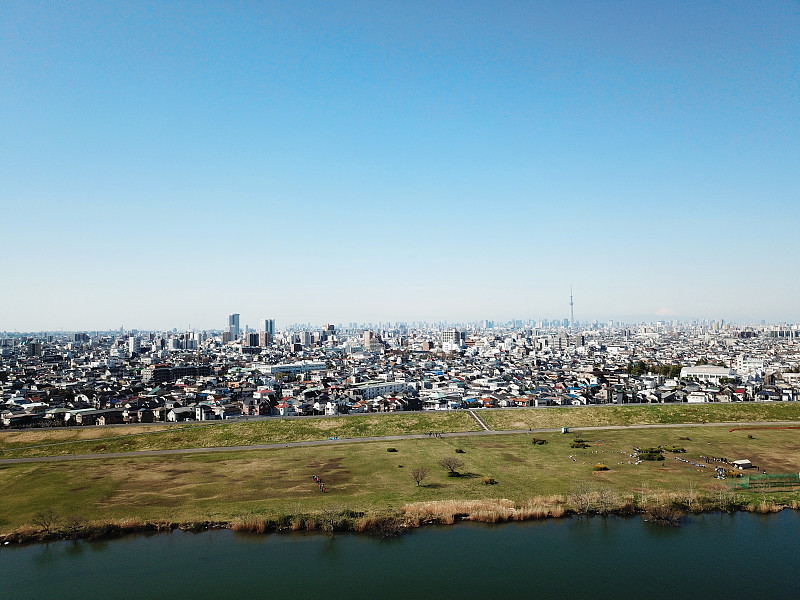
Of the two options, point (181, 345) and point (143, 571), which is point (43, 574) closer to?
point (143, 571)

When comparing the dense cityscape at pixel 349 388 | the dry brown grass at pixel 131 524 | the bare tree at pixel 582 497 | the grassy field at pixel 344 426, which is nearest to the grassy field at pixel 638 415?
the grassy field at pixel 344 426

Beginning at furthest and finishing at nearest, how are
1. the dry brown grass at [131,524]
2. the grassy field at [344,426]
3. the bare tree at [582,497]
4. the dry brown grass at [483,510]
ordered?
the grassy field at [344,426]
the bare tree at [582,497]
the dry brown grass at [483,510]
the dry brown grass at [131,524]

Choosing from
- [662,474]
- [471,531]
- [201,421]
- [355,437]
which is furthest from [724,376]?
[201,421]

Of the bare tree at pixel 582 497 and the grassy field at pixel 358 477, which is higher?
the bare tree at pixel 582 497

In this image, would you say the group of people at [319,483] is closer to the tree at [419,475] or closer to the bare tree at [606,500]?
the tree at [419,475]

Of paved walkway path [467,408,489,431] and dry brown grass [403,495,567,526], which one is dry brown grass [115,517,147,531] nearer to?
dry brown grass [403,495,567,526]

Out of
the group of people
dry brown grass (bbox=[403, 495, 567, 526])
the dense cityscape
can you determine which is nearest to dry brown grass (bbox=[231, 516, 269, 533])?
the group of people

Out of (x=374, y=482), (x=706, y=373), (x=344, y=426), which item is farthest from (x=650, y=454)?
(x=706, y=373)
